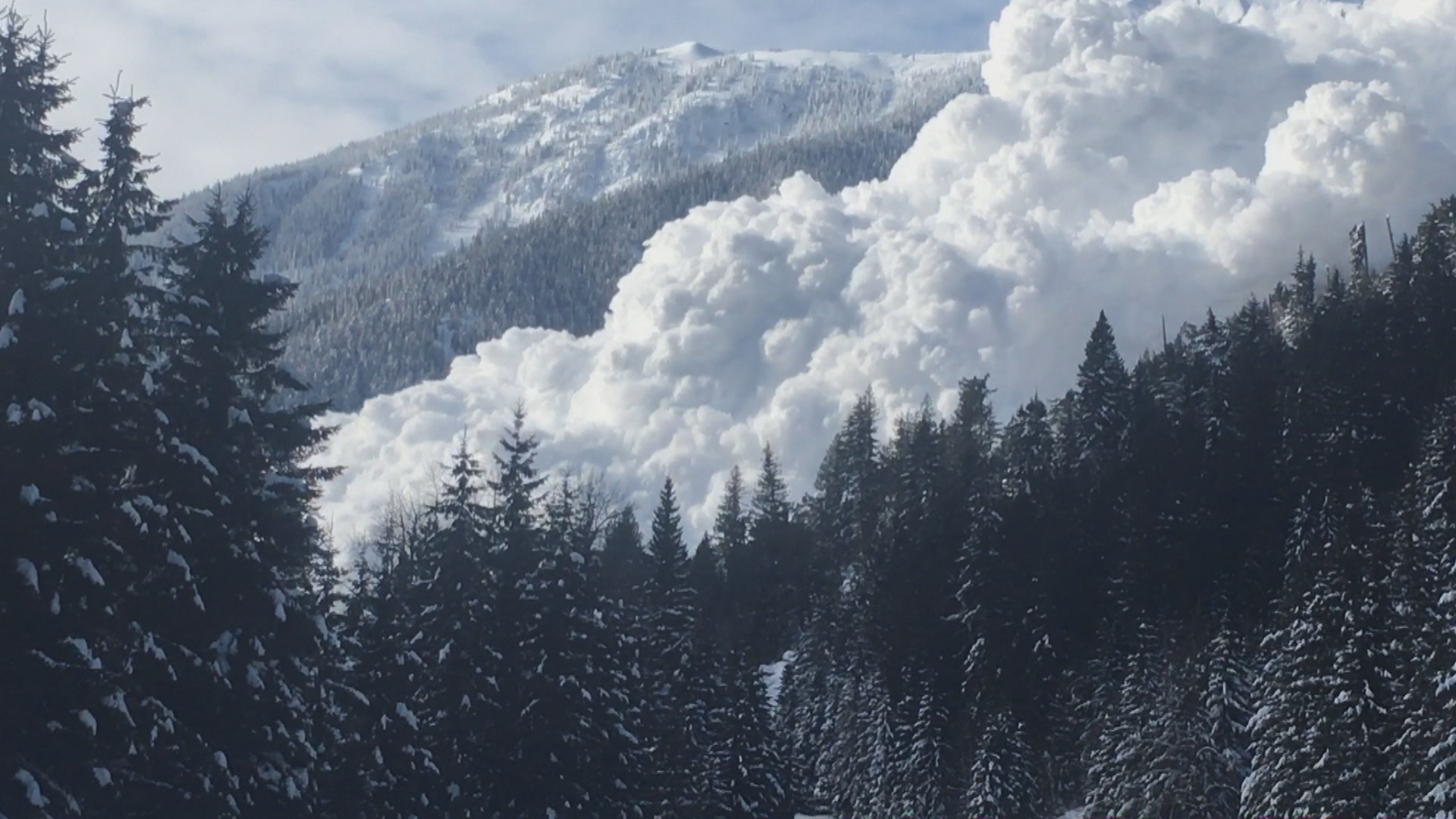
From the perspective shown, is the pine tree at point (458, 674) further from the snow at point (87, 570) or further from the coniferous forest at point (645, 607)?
the snow at point (87, 570)

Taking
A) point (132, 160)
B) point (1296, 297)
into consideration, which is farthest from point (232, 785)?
point (1296, 297)

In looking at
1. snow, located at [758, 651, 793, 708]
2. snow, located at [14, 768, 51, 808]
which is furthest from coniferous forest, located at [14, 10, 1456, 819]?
snow, located at [758, 651, 793, 708]

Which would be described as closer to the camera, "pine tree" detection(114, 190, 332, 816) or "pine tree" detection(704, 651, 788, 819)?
"pine tree" detection(114, 190, 332, 816)

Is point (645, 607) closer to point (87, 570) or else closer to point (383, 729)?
point (383, 729)

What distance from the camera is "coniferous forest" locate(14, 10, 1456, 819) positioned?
967 inches

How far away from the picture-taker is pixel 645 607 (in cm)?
7462

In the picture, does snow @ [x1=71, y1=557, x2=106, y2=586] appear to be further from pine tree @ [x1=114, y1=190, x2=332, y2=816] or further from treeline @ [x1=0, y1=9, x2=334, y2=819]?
pine tree @ [x1=114, y1=190, x2=332, y2=816]

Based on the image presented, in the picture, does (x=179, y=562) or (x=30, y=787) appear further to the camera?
(x=179, y=562)

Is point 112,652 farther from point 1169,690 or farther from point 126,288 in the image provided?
point 1169,690

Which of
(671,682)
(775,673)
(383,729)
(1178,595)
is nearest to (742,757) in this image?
(671,682)

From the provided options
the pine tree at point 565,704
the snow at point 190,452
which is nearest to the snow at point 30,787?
the snow at point 190,452

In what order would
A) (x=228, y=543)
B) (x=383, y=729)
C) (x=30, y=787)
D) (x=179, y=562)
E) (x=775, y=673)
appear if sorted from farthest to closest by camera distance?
(x=775, y=673) → (x=383, y=729) → (x=228, y=543) → (x=179, y=562) → (x=30, y=787)

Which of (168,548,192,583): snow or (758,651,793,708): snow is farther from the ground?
(758,651,793,708): snow

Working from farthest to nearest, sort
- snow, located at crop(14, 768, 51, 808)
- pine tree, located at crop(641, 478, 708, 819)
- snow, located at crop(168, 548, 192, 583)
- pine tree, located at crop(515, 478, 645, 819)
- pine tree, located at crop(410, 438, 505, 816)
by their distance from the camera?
1. pine tree, located at crop(641, 478, 708, 819)
2. pine tree, located at crop(515, 478, 645, 819)
3. pine tree, located at crop(410, 438, 505, 816)
4. snow, located at crop(168, 548, 192, 583)
5. snow, located at crop(14, 768, 51, 808)
